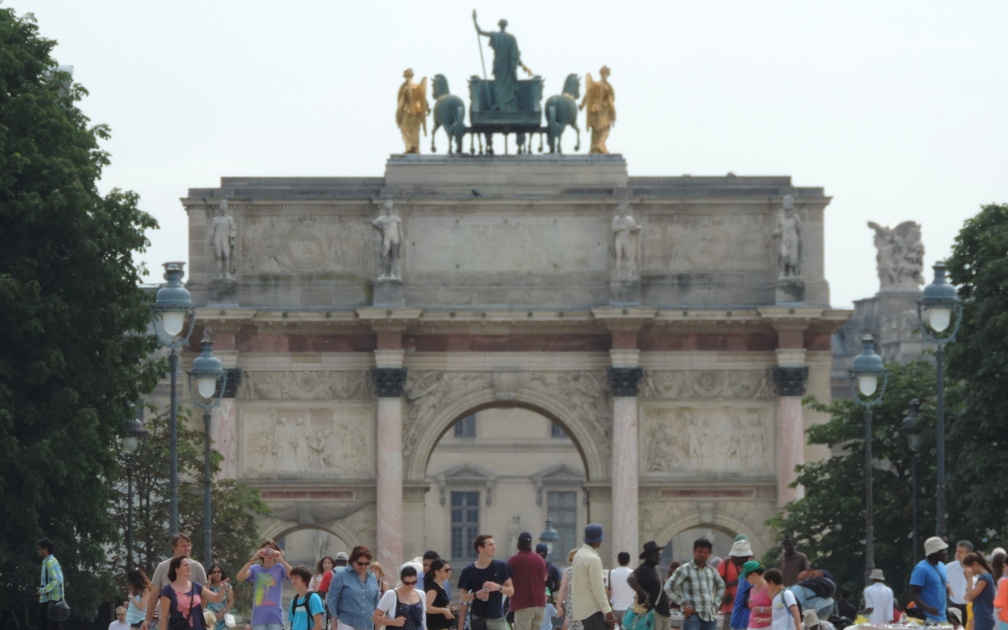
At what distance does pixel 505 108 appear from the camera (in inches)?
2505

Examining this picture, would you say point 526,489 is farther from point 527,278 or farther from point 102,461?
point 102,461

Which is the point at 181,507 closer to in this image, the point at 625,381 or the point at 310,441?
the point at 310,441

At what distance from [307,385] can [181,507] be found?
9.60 m

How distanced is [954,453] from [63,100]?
17.7 meters

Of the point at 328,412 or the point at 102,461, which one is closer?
the point at 102,461

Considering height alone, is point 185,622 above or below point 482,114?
below

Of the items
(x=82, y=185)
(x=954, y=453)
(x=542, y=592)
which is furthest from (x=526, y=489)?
(x=542, y=592)

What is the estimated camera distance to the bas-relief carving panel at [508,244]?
62656 millimetres

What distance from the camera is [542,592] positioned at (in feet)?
100

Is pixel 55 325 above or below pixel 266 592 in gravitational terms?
above

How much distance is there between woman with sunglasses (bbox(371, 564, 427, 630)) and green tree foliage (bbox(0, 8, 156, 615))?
1343 cm

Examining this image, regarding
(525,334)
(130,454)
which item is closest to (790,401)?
(525,334)

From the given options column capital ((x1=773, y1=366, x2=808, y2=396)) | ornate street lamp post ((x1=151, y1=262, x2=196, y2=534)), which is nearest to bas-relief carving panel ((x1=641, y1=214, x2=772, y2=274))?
column capital ((x1=773, y1=366, x2=808, y2=396))

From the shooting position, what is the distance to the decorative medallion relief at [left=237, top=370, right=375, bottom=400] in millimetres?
62375
